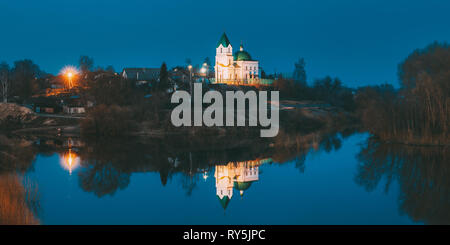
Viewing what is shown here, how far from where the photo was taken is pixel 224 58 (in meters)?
90.1

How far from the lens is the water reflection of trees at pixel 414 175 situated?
525 inches

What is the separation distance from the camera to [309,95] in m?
79.4

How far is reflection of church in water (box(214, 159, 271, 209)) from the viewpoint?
52.2 ft

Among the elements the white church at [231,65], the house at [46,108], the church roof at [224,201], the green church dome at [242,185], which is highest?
the white church at [231,65]

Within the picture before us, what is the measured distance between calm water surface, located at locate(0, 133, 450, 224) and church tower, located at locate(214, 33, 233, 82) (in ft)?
210

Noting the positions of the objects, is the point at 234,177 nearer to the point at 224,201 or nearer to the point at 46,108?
the point at 224,201

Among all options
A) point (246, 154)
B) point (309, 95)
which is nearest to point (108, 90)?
point (246, 154)

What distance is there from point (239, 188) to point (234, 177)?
8.43 feet

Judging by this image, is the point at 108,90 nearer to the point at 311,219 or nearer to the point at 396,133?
the point at 396,133

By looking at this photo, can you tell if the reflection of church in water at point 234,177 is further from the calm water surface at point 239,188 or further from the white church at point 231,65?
the white church at point 231,65

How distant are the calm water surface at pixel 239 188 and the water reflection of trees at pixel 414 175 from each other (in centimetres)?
4

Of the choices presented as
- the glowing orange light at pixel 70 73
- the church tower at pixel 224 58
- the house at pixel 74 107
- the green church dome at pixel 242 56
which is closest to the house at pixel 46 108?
the house at pixel 74 107

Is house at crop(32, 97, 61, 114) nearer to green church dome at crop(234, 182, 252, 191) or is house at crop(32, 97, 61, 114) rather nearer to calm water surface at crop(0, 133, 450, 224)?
calm water surface at crop(0, 133, 450, 224)

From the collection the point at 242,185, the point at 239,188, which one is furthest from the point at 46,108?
the point at 239,188
